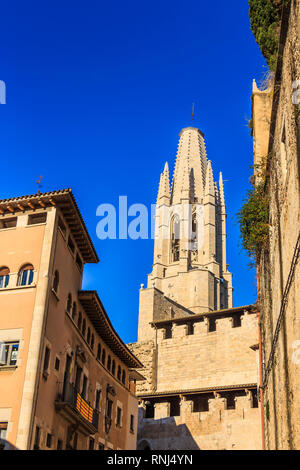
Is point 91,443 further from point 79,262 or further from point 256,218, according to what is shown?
point 256,218

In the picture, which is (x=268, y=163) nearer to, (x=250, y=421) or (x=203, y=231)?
(x=250, y=421)

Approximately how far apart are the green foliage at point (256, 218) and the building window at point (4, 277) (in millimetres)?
9033

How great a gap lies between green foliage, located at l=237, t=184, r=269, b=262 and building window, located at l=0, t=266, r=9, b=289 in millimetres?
9033

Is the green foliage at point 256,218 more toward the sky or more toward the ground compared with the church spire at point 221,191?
more toward the ground

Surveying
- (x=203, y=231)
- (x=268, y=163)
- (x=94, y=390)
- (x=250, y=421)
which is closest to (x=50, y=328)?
(x=94, y=390)

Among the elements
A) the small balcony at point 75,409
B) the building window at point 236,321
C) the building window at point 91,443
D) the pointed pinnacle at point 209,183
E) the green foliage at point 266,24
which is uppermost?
the pointed pinnacle at point 209,183

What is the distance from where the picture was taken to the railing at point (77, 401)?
22.5 metres

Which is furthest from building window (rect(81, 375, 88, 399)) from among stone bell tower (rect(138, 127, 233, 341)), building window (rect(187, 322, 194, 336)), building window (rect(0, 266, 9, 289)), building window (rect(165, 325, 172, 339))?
stone bell tower (rect(138, 127, 233, 341))

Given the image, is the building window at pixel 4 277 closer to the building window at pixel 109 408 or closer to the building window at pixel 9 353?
the building window at pixel 9 353

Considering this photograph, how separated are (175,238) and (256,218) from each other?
65.3 m

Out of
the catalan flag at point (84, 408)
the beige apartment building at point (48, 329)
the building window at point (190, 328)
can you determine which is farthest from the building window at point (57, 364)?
the building window at point (190, 328)

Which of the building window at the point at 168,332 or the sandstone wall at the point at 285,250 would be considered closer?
the sandstone wall at the point at 285,250

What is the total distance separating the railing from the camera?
884 inches
